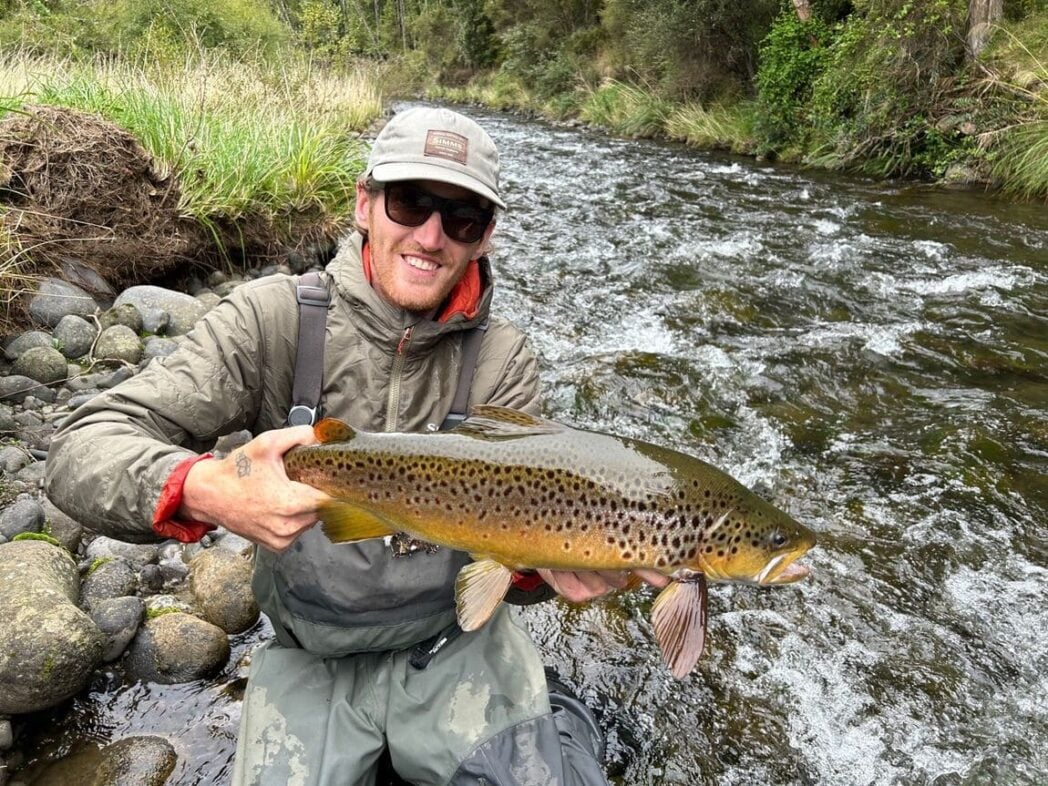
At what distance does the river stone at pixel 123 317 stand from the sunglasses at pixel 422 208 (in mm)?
3968

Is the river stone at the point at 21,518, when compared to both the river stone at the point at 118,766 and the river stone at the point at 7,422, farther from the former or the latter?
the river stone at the point at 118,766

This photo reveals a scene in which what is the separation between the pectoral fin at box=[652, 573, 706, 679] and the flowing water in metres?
1.02

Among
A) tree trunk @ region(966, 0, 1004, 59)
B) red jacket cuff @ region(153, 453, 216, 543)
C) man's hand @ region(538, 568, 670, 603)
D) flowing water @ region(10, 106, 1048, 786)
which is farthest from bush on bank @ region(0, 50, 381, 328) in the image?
tree trunk @ region(966, 0, 1004, 59)

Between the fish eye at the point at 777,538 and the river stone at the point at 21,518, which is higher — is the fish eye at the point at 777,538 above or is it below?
above

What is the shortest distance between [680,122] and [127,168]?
51.9 feet

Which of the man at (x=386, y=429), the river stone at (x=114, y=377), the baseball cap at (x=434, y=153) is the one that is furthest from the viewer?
the river stone at (x=114, y=377)

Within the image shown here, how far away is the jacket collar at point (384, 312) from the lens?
2477mm

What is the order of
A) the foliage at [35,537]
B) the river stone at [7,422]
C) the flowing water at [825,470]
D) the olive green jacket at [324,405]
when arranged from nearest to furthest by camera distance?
1. the olive green jacket at [324,405]
2. the flowing water at [825,470]
3. the foliage at [35,537]
4. the river stone at [7,422]

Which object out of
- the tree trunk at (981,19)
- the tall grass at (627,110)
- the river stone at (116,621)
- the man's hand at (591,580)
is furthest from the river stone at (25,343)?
the tall grass at (627,110)

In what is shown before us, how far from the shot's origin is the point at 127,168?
605 centimetres

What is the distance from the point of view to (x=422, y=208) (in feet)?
8.08

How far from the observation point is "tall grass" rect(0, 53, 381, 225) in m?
6.58

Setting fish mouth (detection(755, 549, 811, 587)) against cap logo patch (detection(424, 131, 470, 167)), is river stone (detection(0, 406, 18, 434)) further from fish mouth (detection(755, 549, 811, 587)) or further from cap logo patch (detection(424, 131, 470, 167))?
fish mouth (detection(755, 549, 811, 587))

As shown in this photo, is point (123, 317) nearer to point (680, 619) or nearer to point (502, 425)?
point (502, 425)
